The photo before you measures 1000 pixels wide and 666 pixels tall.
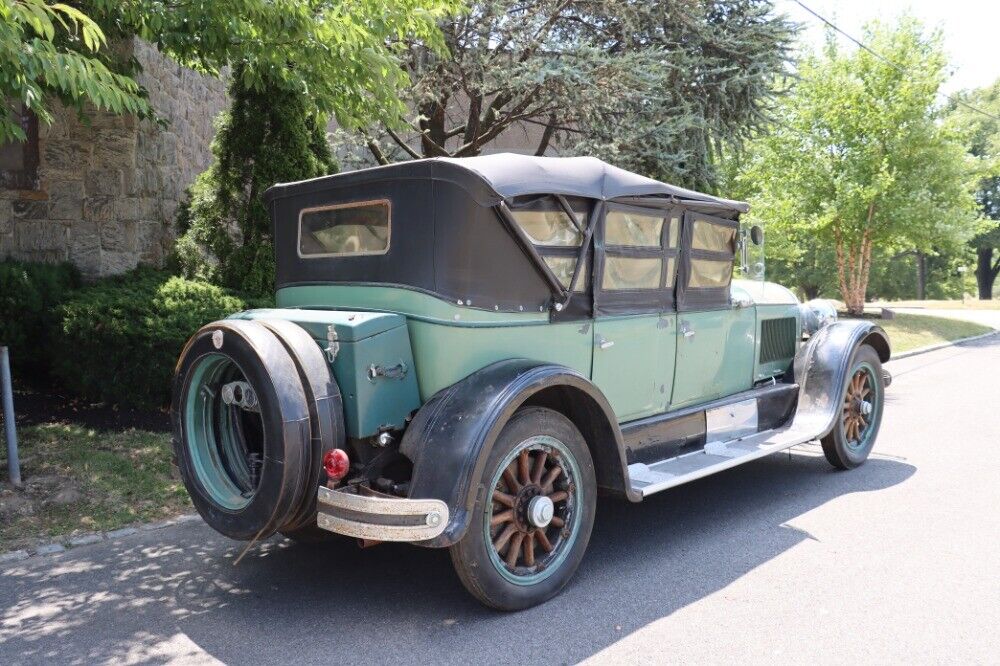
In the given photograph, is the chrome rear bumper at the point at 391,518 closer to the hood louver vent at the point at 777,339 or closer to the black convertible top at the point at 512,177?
the black convertible top at the point at 512,177

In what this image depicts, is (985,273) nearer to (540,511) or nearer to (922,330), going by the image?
(922,330)

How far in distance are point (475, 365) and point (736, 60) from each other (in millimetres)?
8452

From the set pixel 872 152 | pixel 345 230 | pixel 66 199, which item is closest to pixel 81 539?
pixel 345 230

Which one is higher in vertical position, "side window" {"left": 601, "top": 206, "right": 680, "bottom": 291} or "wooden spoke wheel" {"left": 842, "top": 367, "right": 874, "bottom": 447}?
"side window" {"left": 601, "top": 206, "right": 680, "bottom": 291}

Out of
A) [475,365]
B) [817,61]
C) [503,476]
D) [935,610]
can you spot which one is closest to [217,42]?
[475,365]

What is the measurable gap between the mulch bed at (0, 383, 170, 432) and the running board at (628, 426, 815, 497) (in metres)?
4.14

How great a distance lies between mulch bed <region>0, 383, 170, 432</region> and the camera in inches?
259

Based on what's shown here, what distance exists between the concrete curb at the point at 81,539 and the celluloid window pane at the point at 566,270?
280cm

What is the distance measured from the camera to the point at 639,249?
15.3ft

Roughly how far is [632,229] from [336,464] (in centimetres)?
223

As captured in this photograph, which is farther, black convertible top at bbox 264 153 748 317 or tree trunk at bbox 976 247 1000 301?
tree trunk at bbox 976 247 1000 301

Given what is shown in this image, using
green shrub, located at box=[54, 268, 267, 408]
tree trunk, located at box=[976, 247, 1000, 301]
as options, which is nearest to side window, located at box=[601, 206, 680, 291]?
green shrub, located at box=[54, 268, 267, 408]

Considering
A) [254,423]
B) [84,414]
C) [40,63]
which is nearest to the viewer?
[40,63]

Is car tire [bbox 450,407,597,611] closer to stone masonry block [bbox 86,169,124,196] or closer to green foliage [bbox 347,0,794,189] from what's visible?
stone masonry block [bbox 86,169,124,196]
